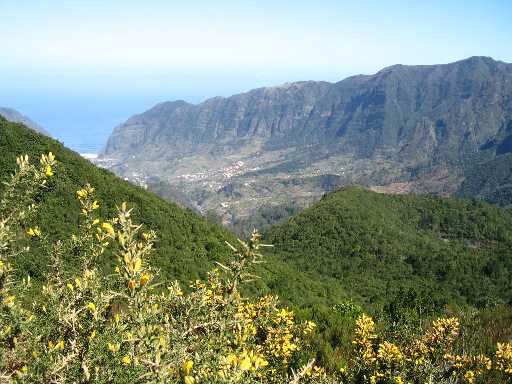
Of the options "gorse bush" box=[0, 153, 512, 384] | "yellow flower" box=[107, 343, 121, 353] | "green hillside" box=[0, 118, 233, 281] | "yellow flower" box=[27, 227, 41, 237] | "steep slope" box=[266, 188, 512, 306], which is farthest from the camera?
"steep slope" box=[266, 188, 512, 306]

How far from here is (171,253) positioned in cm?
5441

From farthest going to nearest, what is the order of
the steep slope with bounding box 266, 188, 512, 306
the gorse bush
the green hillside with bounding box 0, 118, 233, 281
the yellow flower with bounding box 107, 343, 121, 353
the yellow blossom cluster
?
the steep slope with bounding box 266, 188, 512, 306 < the green hillside with bounding box 0, 118, 233, 281 < the yellow blossom cluster < the yellow flower with bounding box 107, 343, 121, 353 < the gorse bush

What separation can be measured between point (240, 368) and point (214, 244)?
61.5m

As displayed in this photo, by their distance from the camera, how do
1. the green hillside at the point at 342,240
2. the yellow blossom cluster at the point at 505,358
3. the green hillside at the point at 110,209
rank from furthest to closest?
the green hillside at the point at 342,240, the green hillside at the point at 110,209, the yellow blossom cluster at the point at 505,358

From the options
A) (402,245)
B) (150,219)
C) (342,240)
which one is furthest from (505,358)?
(402,245)

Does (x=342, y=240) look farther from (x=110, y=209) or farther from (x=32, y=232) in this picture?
(x=32, y=232)

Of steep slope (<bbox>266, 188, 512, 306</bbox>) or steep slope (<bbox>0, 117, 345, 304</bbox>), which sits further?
steep slope (<bbox>266, 188, 512, 306</bbox>)

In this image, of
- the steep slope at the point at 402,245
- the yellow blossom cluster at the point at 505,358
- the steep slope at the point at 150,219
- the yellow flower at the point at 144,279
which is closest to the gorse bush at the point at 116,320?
the yellow flower at the point at 144,279

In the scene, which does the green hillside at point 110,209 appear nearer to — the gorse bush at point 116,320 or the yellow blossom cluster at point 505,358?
the yellow blossom cluster at point 505,358

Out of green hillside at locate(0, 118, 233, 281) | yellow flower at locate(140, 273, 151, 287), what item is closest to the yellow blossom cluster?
yellow flower at locate(140, 273, 151, 287)

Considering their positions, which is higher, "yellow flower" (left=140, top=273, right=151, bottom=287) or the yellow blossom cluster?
"yellow flower" (left=140, top=273, right=151, bottom=287)

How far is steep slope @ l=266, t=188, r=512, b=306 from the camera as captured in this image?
278 ft

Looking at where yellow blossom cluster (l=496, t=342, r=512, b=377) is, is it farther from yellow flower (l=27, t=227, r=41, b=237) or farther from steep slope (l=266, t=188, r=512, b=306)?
steep slope (l=266, t=188, r=512, b=306)

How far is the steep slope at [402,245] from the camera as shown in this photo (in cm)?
8488
